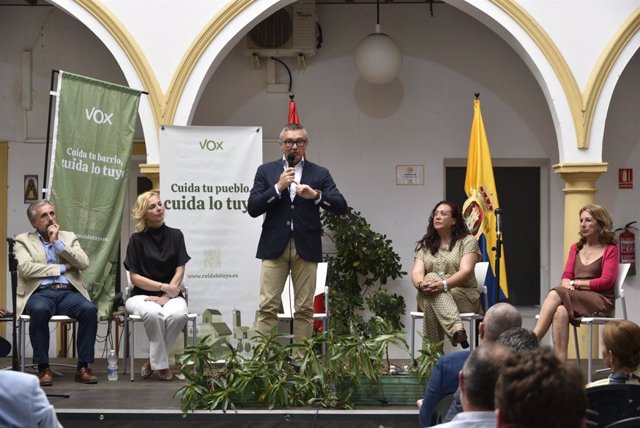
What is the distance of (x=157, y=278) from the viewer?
7285 mm

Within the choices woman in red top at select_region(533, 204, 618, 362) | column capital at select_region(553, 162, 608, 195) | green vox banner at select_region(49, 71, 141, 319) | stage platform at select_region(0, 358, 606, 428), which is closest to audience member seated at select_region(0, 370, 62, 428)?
stage platform at select_region(0, 358, 606, 428)

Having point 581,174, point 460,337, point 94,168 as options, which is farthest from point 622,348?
point 581,174

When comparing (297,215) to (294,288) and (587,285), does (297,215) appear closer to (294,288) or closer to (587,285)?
(294,288)

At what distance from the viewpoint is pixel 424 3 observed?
32.3ft

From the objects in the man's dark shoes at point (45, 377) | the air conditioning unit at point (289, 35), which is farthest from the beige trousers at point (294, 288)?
the air conditioning unit at point (289, 35)

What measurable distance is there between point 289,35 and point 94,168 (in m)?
2.71

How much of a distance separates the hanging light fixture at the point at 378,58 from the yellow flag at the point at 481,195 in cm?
82

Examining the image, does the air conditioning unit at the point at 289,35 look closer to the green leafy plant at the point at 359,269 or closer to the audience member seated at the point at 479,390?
the green leafy plant at the point at 359,269

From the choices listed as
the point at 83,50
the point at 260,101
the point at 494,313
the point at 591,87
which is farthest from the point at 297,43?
the point at 494,313

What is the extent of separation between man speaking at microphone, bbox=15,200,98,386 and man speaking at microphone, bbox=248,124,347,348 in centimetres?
113

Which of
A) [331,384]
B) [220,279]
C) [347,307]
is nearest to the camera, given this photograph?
[331,384]

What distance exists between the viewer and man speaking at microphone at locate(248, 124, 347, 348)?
6.87 meters

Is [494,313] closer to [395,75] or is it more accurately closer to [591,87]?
[591,87]

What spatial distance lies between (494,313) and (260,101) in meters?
6.01
